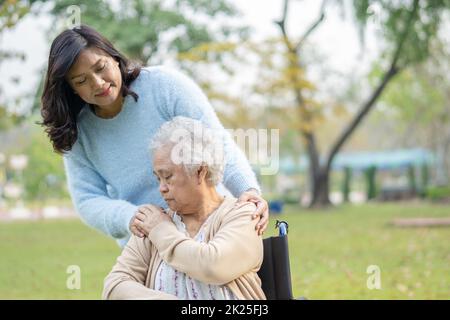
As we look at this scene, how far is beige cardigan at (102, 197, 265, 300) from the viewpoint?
83.0 inches

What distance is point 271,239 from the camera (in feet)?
7.88

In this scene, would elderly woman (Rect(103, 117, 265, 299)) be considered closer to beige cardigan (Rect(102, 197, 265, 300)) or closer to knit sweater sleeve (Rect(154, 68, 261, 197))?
beige cardigan (Rect(102, 197, 265, 300))

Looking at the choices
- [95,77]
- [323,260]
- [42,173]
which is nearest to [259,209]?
[95,77]

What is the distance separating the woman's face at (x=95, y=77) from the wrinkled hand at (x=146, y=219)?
1.58 feet

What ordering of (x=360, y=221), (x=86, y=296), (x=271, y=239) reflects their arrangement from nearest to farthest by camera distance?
(x=271, y=239), (x=86, y=296), (x=360, y=221)

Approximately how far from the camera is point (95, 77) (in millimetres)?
2484

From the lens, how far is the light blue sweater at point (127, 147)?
2717 millimetres

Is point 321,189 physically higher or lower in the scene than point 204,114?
higher

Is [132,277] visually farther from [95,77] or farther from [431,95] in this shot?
[431,95]

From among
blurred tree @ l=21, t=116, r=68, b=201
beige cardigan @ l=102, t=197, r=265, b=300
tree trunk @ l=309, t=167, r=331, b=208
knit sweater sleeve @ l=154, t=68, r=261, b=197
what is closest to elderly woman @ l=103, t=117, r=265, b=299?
beige cardigan @ l=102, t=197, r=265, b=300

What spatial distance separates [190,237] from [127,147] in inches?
27.1

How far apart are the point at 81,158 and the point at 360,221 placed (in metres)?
12.2

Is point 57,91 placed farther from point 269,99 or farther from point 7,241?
point 269,99

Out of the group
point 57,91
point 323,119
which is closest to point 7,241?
point 323,119
